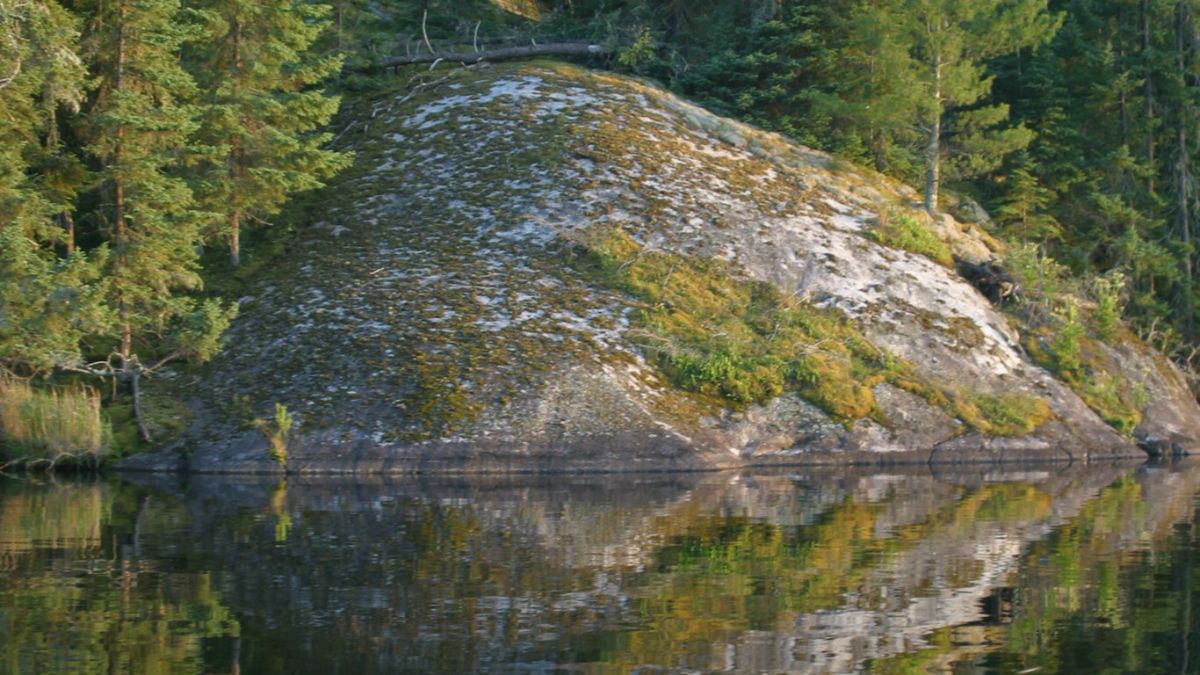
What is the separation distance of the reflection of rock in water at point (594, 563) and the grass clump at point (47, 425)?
8.95 feet

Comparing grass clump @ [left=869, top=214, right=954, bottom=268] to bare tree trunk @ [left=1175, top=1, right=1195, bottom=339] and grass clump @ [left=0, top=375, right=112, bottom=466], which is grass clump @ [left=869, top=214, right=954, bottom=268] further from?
grass clump @ [left=0, top=375, right=112, bottom=466]

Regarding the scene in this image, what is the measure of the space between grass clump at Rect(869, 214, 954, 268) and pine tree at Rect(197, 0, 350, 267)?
517 inches

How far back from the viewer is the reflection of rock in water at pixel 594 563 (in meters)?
8.82

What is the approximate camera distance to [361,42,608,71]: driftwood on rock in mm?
38531

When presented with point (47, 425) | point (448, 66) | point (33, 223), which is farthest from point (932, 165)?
point (47, 425)

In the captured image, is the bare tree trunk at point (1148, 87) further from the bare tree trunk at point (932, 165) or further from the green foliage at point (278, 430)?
the green foliage at point (278, 430)

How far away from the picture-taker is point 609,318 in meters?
26.0

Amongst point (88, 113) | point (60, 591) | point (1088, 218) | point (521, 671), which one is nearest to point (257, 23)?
point (88, 113)

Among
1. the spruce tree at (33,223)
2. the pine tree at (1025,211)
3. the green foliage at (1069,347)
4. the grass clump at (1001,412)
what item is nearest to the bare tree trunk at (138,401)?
the spruce tree at (33,223)

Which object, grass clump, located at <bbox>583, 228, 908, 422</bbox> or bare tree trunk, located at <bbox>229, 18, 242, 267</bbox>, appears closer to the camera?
grass clump, located at <bbox>583, 228, 908, 422</bbox>

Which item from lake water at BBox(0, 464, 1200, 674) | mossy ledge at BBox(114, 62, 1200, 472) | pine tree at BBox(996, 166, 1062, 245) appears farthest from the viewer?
pine tree at BBox(996, 166, 1062, 245)

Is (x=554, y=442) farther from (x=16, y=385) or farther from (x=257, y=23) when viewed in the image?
(x=257, y=23)

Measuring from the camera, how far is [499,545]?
13445mm

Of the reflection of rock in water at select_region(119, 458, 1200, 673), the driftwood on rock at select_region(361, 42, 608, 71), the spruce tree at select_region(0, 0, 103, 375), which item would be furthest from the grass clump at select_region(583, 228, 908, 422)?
the driftwood on rock at select_region(361, 42, 608, 71)
